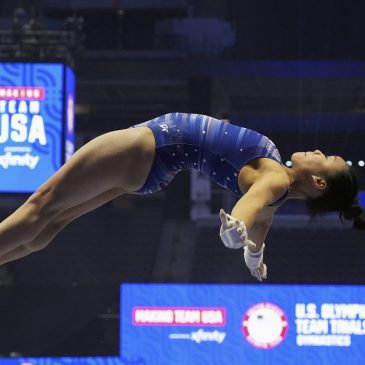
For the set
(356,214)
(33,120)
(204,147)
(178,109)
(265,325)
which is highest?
(204,147)

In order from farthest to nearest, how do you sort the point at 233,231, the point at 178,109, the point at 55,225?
the point at 178,109 < the point at 55,225 < the point at 233,231

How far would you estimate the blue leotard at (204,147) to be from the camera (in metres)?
3.96

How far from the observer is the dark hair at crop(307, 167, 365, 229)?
13.2 feet

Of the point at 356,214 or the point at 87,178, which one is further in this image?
the point at 356,214

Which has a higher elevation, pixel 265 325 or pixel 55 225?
pixel 55 225

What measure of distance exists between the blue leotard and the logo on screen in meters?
5.79

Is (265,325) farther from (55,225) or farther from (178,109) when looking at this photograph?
(178,109)

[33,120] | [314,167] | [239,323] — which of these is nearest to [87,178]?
[314,167]

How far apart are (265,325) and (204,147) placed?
6090mm

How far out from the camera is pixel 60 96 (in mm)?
11391

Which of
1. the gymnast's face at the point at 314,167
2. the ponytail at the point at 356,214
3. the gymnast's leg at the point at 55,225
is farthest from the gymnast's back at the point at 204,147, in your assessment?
the ponytail at the point at 356,214

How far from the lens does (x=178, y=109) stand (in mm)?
17156

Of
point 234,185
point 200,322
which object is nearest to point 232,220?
point 234,185

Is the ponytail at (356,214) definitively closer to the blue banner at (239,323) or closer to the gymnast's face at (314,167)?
the gymnast's face at (314,167)
